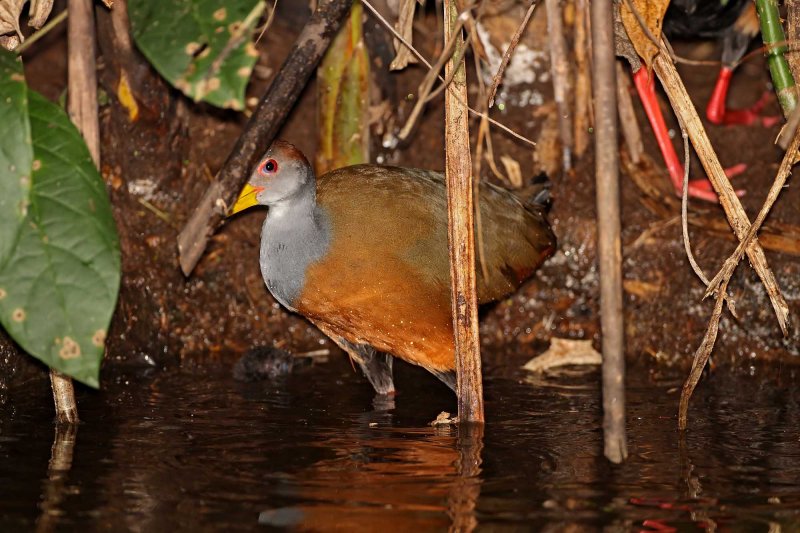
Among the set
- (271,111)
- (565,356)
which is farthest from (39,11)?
(565,356)

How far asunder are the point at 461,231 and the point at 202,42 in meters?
1.21

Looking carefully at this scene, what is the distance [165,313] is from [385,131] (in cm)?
142

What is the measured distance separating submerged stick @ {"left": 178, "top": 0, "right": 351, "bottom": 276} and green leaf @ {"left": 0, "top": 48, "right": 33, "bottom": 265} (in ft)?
6.28

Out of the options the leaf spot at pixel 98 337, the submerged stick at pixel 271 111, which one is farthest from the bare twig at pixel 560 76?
the leaf spot at pixel 98 337

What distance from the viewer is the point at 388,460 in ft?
12.2

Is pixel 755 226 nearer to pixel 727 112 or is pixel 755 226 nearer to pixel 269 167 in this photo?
pixel 269 167

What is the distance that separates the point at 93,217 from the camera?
2.77m

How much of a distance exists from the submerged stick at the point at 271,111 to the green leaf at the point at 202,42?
1664 millimetres

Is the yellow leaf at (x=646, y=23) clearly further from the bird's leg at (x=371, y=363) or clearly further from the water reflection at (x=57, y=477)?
the water reflection at (x=57, y=477)

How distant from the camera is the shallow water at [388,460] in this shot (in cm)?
312

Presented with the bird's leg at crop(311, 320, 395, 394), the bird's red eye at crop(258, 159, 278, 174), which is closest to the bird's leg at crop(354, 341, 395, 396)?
the bird's leg at crop(311, 320, 395, 394)

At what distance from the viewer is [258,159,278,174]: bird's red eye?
464 cm

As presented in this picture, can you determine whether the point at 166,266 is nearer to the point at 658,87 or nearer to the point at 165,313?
the point at 165,313

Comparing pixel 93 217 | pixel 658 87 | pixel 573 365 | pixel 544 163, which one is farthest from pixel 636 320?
Result: pixel 93 217
